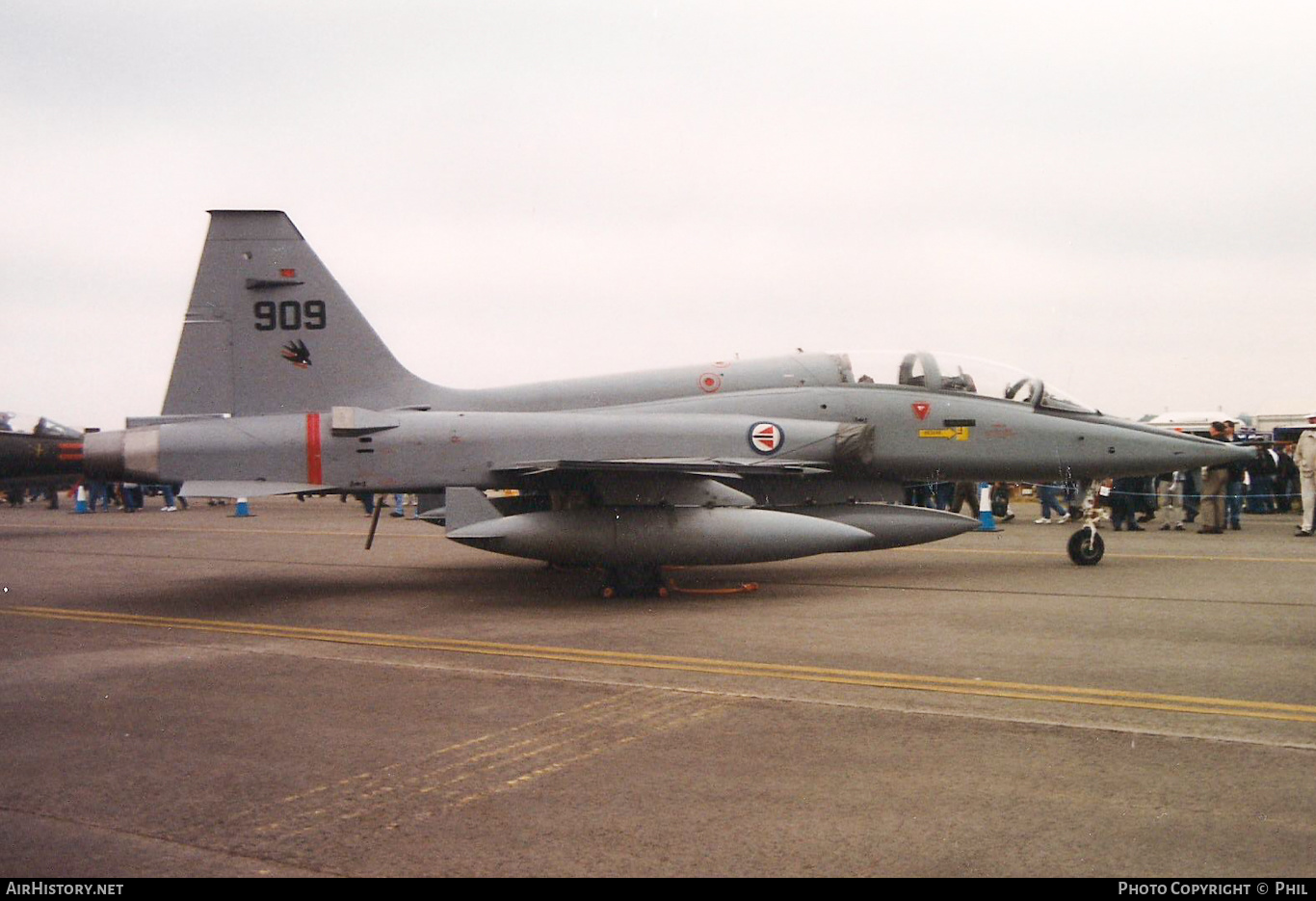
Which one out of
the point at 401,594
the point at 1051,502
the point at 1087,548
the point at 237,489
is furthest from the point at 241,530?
the point at 1087,548

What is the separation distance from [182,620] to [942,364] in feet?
28.9

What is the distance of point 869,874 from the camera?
3.88 meters

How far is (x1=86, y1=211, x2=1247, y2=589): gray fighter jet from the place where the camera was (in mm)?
11008

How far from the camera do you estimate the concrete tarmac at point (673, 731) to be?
4207 mm

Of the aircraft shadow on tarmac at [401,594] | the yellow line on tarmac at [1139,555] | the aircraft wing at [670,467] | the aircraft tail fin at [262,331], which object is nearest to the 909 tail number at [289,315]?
the aircraft tail fin at [262,331]

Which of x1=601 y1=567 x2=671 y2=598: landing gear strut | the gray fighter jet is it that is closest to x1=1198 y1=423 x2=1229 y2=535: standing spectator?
the gray fighter jet

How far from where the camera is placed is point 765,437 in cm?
1224

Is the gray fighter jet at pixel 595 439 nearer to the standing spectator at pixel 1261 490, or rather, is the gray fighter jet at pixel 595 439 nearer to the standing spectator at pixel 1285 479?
the standing spectator at pixel 1261 490

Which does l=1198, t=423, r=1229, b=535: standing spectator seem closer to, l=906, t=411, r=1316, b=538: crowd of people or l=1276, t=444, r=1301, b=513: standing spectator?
l=906, t=411, r=1316, b=538: crowd of people

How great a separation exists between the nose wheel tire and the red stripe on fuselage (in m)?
8.81

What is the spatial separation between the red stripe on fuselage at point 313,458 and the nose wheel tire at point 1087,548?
8.81 m

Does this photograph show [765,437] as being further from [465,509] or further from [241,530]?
[241,530]

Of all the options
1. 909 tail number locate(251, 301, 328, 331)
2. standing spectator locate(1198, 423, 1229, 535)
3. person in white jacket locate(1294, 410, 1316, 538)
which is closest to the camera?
909 tail number locate(251, 301, 328, 331)
